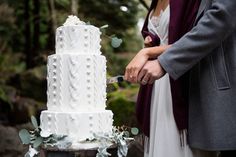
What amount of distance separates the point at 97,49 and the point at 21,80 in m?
4.62

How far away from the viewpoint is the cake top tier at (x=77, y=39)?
1856 millimetres

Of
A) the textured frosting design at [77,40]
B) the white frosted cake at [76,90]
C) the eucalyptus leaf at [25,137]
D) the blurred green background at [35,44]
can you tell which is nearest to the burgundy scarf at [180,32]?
the white frosted cake at [76,90]

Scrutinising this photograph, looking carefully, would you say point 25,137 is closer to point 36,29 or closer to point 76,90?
point 76,90

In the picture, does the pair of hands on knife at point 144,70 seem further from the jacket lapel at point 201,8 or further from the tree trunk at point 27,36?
the tree trunk at point 27,36

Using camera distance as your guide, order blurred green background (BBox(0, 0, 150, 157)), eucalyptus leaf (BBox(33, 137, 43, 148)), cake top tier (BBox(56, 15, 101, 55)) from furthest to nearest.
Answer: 1. blurred green background (BBox(0, 0, 150, 157))
2. cake top tier (BBox(56, 15, 101, 55))
3. eucalyptus leaf (BBox(33, 137, 43, 148))

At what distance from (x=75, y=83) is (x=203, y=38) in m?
0.72

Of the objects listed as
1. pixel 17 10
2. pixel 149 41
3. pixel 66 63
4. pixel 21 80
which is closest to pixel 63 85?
pixel 66 63

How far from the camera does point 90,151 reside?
158cm

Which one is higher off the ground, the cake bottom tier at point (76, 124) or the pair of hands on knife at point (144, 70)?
the pair of hands on knife at point (144, 70)

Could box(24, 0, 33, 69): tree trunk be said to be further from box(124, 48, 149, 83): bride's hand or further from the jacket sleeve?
the jacket sleeve

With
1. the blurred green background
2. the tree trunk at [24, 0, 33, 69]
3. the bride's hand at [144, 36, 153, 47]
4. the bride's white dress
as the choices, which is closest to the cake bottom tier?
the bride's white dress

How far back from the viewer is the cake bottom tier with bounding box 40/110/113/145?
171 cm

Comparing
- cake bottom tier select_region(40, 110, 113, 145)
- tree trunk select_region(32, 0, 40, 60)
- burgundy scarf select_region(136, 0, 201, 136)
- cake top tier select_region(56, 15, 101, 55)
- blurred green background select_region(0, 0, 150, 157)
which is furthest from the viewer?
tree trunk select_region(32, 0, 40, 60)

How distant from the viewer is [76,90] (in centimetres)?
177
